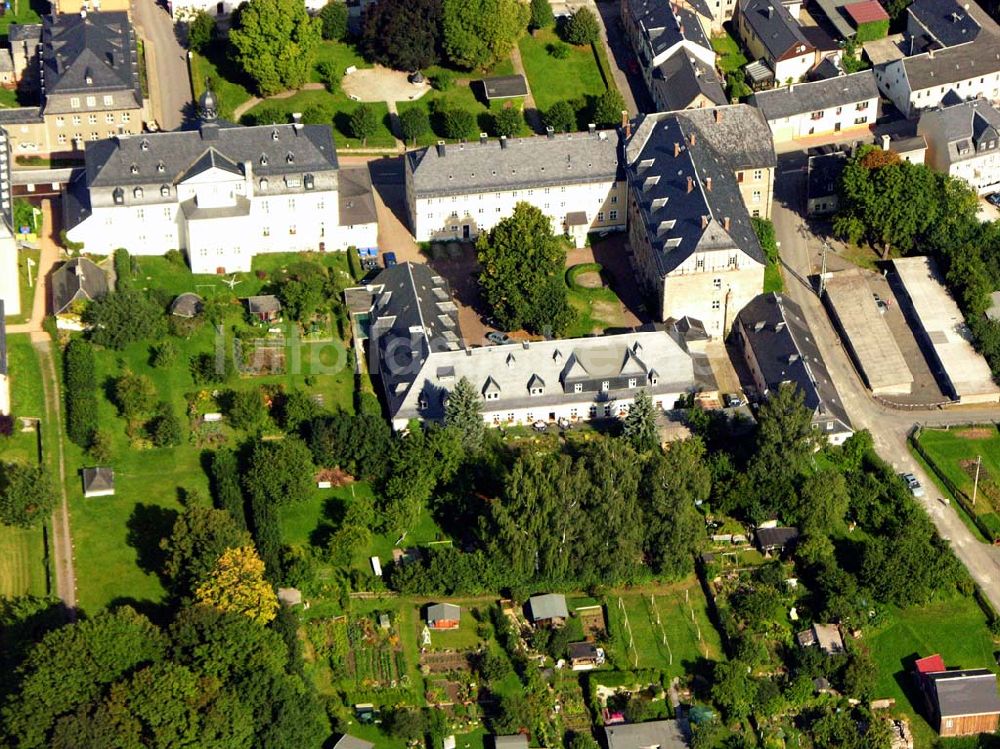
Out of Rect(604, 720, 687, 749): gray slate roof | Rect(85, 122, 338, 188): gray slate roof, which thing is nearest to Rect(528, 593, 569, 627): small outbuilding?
Rect(604, 720, 687, 749): gray slate roof

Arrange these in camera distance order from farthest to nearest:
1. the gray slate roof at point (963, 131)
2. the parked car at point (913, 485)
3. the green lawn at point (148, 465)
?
the gray slate roof at point (963, 131)
the parked car at point (913, 485)
the green lawn at point (148, 465)

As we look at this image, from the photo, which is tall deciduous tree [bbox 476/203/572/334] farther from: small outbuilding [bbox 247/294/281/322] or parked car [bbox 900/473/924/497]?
parked car [bbox 900/473/924/497]

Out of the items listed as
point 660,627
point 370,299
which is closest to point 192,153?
point 370,299

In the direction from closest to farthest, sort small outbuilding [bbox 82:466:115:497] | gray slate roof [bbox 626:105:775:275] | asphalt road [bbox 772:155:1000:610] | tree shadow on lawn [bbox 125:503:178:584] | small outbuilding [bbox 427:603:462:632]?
small outbuilding [bbox 427:603:462:632]
tree shadow on lawn [bbox 125:503:178:584]
small outbuilding [bbox 82:466:115:497]
asphalt road [bbox 772:155:1000:610]
gray slate roof [bbox 626:105:775:275]

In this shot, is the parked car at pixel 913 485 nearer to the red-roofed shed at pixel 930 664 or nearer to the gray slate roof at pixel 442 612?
the red-roofed shed at pixel 930 664

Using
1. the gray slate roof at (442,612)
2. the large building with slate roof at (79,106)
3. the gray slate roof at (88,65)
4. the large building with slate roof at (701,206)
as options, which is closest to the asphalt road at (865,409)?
the large building with slate roof at (701,206)
